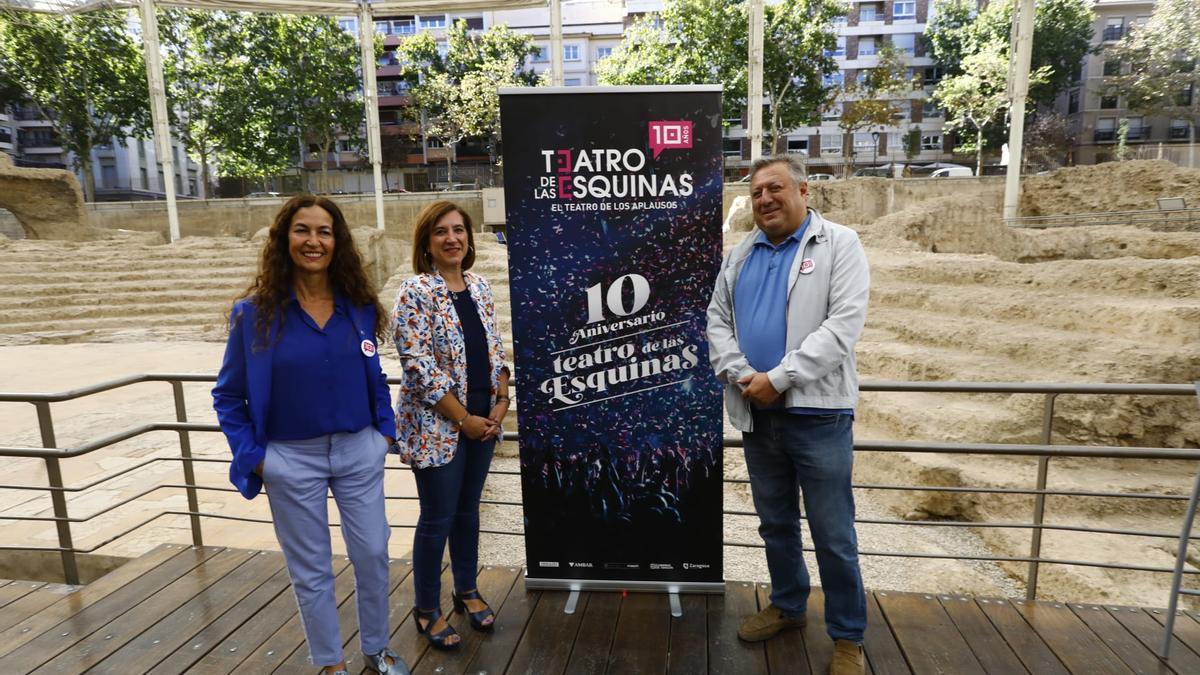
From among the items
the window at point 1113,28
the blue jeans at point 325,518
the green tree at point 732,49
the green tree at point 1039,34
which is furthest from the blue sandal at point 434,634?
the window at point 1113,28

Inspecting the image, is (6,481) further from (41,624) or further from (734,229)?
Result: (734,229)

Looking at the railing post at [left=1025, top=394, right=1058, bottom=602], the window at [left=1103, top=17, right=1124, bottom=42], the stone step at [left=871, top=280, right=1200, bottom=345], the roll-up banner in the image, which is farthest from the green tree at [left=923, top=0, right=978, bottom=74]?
the roll-up banner

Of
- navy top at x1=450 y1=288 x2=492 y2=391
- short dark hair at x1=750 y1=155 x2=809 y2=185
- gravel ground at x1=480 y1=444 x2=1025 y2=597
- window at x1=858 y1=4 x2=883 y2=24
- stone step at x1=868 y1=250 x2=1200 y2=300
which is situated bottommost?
gravel ground at x1=480 y1=444 x2=1025 y2=597

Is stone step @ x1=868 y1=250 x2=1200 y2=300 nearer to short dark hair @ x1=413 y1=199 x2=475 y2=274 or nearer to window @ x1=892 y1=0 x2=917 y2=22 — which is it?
short dark hair @ x1=413 y1=199 x2=475 y2=274

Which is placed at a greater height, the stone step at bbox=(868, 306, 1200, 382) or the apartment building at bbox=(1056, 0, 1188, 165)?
the apartment building at bbox=(1056, 0, 1188, 165)

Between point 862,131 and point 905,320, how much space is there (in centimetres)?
4073

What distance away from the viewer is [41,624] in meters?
2.90

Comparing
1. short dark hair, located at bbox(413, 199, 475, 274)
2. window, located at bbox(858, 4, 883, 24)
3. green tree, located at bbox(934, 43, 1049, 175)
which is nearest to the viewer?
short dark hair, located at bbox(413, 199, 475, 274)

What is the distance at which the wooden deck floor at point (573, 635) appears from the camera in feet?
8.40

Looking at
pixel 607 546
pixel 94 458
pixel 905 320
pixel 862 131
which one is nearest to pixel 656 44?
pixel 862 131

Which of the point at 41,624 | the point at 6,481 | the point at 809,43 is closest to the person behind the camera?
the point at 41,624

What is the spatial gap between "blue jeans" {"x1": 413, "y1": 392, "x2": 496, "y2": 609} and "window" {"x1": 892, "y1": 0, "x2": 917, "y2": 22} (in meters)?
51.7

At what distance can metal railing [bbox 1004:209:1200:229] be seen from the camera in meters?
17.1

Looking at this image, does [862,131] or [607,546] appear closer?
[607,546]
